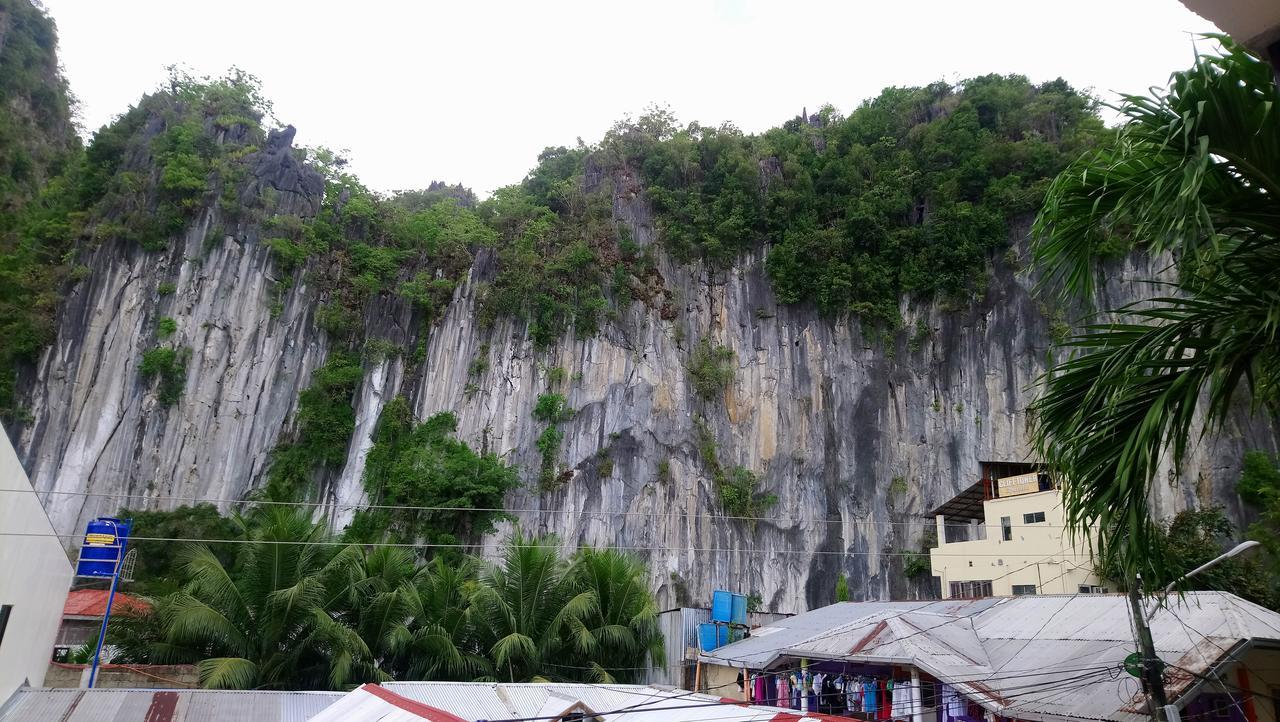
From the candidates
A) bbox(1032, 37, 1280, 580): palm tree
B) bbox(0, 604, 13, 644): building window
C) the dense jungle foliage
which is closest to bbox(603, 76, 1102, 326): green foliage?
the dense jungle foliage

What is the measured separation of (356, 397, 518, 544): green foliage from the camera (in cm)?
2391

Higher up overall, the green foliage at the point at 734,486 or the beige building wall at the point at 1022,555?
the green foliage at the point at 734,486

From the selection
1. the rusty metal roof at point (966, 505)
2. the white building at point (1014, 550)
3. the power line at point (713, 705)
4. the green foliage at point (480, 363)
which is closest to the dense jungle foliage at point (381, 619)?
the power line at point (713, 705)

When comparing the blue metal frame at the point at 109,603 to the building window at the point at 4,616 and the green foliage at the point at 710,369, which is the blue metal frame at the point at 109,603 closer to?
the building window at the point at 4,616

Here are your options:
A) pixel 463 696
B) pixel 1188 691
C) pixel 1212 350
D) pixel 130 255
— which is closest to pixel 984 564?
pixel 1188 691

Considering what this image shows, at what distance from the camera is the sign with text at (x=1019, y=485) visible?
21.1 metres

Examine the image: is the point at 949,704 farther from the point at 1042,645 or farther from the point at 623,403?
the point at 623,403

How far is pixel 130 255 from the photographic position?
88.2ft

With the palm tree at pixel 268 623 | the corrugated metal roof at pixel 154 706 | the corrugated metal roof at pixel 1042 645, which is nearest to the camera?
the corrugated metal roof at pixel 1042 645

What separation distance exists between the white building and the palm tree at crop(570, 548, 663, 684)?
26.5ft

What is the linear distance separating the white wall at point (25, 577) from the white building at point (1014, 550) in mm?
18348

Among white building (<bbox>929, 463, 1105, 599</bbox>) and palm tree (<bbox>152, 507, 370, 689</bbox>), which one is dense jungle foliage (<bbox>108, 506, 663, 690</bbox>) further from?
white building (<bbox>929, 463, 1105, 599</bbox>)

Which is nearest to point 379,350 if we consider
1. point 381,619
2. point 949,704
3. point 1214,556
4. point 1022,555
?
point 381,619

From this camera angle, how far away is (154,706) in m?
10.7
